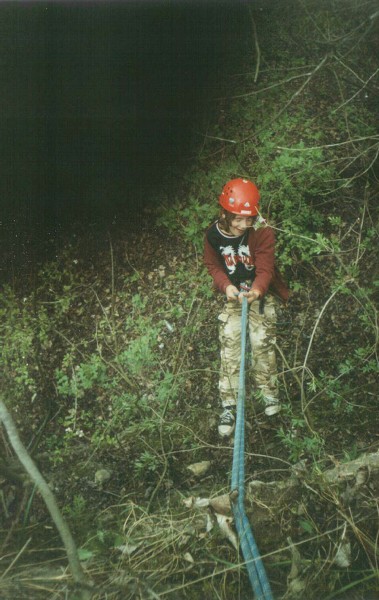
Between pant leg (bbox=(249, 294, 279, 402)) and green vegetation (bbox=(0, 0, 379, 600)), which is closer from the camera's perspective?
green vegetation (bbox=(0, 0, 379, 600))

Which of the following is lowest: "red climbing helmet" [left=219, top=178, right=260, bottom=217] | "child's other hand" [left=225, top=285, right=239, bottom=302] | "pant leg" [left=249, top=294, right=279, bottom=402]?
"pant leg" [left=249, top=294, right=279, bottom=402]

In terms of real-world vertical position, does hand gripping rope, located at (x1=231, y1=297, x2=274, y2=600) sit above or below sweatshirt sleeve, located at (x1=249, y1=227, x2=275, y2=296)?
below

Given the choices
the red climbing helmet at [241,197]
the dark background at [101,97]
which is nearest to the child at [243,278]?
the red climbing helmet at [241,197]

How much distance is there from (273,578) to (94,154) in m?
2.04

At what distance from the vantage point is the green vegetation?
2084 millimetres

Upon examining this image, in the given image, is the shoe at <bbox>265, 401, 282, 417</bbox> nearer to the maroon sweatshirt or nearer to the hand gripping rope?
the hand gripping rope

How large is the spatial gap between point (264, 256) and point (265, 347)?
461 millimetres

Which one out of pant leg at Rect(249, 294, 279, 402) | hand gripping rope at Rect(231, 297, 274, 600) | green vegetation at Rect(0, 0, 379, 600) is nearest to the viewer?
hand gripping rope at Rect(231, 297, 274, 600)

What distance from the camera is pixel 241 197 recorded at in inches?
101

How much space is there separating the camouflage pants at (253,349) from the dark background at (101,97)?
2.46 ft

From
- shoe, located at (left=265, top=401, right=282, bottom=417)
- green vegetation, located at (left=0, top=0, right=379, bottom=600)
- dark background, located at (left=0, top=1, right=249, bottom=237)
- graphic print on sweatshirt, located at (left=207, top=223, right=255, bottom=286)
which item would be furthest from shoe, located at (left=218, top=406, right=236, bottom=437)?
dark background, located at (left=0, top=1, right=249, bottom=237)

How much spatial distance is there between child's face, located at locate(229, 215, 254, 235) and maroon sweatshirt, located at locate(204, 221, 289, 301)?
3 centimetres

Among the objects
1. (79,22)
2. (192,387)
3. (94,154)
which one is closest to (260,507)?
(192,387)

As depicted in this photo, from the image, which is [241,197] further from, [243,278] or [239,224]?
[243,278]
